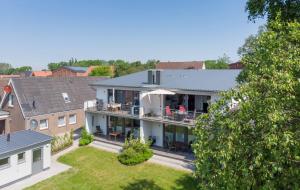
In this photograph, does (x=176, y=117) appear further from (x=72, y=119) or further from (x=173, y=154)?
(x=72, y=119)

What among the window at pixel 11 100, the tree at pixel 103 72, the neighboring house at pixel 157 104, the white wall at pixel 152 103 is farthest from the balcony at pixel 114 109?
the tree at pixel 103 72

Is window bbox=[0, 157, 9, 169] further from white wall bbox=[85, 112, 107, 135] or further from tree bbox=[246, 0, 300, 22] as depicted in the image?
tree bbox=[246, 0, 300, 22]

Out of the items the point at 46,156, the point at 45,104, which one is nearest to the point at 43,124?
the point at 45,104

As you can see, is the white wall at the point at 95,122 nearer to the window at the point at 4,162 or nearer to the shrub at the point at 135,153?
the shrub at the point at 135,153

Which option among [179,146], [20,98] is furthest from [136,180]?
[20,98]

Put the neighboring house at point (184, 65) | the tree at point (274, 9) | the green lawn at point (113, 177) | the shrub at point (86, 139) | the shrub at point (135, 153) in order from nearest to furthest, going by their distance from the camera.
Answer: the tree at point (274, 9) → the green lawn at point (113, 177) → the shrub at point (135, 153) → the shrub at point (86, 139) → the neighboring house at point (184, 65)

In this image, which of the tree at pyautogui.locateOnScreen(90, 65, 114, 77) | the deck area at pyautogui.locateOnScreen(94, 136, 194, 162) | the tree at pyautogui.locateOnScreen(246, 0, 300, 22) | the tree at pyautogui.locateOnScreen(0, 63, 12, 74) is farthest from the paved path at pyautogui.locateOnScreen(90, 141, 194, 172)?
the tree at pyautogui.locateOnScreen(0, 63, 12, 74)
